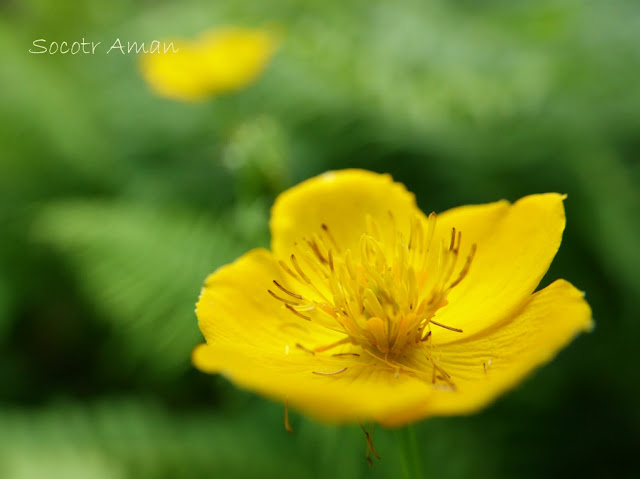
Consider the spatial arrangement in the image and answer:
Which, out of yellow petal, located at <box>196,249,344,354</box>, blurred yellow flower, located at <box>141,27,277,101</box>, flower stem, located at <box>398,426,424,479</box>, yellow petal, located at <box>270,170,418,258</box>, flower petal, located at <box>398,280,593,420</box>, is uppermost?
blurred yellow flower, located at <box>141,27,277,101</box>

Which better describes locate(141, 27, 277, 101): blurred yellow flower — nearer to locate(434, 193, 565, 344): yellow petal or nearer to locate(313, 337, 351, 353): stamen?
locate(434, 193, 565, 344): yellow petal

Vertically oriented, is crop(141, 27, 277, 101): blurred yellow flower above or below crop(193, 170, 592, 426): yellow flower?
above

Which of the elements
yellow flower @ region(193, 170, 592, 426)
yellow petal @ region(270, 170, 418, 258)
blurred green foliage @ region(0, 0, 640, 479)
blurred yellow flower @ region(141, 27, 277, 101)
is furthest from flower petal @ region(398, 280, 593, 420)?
blurred yellow flower @ region(141, 27, 277, 101)

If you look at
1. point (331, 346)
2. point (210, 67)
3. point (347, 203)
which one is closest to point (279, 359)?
point (331, 346)

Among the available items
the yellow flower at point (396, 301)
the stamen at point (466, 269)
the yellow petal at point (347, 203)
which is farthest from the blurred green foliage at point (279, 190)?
the stamen at point (466, 269)

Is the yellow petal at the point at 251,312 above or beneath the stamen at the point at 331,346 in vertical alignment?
above

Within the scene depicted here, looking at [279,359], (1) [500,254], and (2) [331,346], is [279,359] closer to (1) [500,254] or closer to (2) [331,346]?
(2) [331,346]

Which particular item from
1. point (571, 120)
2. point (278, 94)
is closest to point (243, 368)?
point (571, 120)

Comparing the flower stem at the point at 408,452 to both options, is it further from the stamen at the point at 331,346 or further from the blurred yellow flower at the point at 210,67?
the blurred yellow flower at the point at 210,67
